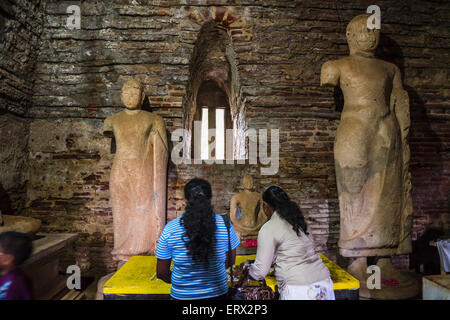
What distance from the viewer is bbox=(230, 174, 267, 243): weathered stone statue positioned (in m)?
3.60

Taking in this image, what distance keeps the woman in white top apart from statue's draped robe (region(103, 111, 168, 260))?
183cm

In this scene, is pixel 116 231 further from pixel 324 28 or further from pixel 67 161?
pixel 324 28

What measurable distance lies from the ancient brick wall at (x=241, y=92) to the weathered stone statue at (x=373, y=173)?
1.02 m

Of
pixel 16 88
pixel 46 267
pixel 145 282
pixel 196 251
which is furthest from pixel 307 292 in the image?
pixel 16 88

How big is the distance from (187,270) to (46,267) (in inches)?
70.3

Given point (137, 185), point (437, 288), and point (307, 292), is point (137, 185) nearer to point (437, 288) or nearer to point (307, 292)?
point (307, 292)

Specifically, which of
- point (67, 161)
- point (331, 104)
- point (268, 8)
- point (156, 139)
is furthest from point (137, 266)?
point (268, 8)

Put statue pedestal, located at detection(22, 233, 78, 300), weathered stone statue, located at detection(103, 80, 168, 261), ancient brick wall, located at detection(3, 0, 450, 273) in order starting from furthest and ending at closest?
ancient brick wall, located at detection(3, 0, 450, 273)
weathered stone statue, located at detection(103, 80, 168, 261)
statue pedestal, located at detection(22, 233, 78, 300)

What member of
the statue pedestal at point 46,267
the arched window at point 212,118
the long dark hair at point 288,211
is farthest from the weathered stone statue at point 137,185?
the arched window at point 212,118

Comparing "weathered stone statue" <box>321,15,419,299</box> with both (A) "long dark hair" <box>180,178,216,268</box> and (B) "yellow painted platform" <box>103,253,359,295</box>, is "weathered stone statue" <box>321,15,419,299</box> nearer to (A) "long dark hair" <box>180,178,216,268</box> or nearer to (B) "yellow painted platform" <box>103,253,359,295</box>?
(B) "yellow painted platform" <box>103,253,359,295</box>

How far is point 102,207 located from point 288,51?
370cm

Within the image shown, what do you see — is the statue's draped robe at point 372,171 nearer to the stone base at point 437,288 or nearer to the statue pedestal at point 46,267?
the stone base at point 437,288

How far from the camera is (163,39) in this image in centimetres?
422

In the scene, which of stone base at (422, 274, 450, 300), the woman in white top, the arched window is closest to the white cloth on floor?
the woman in white top
